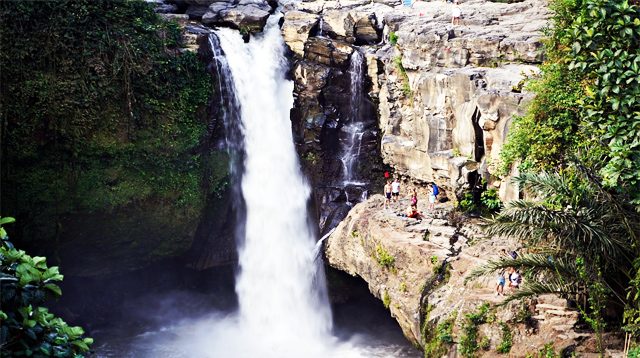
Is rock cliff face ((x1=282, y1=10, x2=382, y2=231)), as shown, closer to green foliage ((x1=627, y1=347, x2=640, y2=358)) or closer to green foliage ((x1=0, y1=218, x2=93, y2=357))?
green foliage ((x1=627, y1=347, x2=640, y2=358))

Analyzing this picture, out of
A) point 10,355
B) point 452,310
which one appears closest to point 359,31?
point 452,310

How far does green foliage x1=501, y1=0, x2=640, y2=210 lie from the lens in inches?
450

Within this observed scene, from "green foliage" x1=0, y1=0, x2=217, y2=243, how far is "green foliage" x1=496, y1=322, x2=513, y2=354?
1155 cm

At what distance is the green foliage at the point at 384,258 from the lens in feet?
50.5

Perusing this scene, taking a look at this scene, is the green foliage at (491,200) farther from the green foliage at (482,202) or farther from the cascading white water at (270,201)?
the cascading white water at (270,201)

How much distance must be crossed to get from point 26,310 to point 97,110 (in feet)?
46.7

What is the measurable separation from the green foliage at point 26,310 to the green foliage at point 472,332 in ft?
27.7

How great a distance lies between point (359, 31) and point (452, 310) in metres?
11.3

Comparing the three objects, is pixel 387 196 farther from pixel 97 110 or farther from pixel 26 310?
pixel 26 310

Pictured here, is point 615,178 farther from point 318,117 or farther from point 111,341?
point 111,341

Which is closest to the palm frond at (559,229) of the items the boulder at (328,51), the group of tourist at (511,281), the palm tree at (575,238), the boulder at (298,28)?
the palm tree at (575,238)

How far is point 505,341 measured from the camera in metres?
12.1

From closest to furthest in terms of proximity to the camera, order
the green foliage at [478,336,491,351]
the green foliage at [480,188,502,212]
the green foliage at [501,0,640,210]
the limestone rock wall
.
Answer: the green foliage at [501,0,640,210]
the green foliage at [478,336,491,351]
the limestone rock wall
the green foliage at [480,188,502,212]

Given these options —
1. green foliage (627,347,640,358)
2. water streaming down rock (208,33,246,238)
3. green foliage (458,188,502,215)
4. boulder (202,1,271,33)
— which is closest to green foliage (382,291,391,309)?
green foliage (458,188,502,215)
